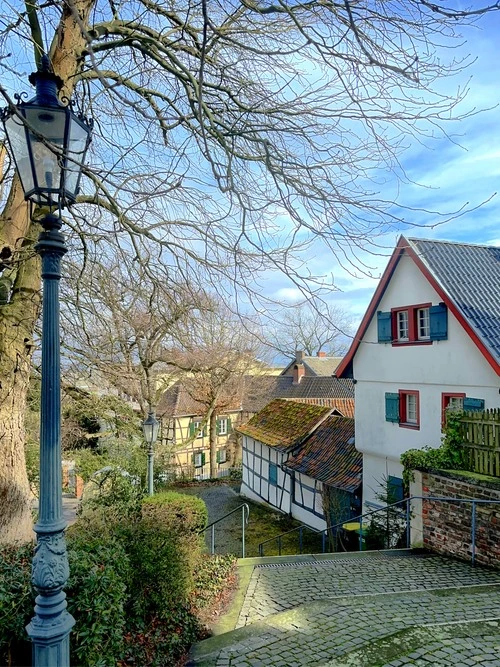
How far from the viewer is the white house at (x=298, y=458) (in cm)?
1568

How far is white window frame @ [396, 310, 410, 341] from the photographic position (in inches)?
521

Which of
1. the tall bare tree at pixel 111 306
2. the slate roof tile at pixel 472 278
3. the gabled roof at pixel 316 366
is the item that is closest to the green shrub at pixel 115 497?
the tall bare tree at pixel 111 306

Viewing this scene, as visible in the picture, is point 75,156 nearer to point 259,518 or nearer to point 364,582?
point 364,582

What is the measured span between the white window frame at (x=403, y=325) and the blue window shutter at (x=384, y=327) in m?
0.23

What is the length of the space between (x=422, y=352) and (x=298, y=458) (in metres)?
6.62

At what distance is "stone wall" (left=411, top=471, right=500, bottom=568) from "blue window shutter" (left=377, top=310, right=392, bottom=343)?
590 cm

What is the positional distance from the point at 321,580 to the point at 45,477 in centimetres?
487

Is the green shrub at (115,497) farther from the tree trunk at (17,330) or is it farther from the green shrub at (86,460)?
the green shrub at (86,460)

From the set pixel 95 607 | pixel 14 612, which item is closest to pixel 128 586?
pixel 95 607

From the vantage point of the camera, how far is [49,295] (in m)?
2.82

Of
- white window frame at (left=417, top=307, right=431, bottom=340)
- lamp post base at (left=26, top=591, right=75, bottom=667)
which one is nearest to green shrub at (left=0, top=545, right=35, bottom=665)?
lamp post base at (left=26, top=591, right=75, bottom=667)

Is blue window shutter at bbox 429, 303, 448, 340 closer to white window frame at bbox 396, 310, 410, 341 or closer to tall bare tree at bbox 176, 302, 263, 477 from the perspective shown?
white window frame at bbox 396, 310, 410, 341

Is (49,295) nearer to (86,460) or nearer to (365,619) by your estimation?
(365,619)

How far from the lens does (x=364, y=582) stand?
242 inches
